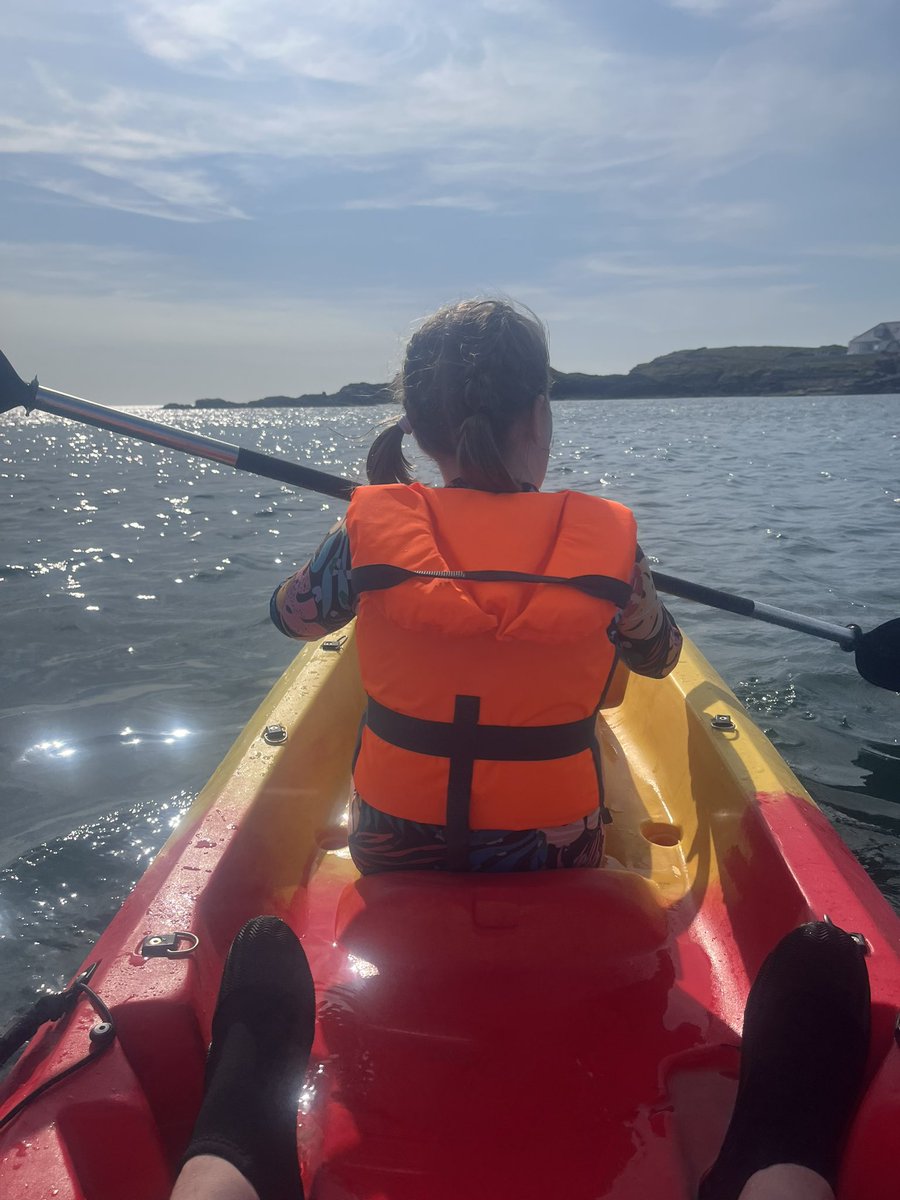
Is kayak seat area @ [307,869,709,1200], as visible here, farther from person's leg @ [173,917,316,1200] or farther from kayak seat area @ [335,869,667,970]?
person's leg @ [173,917,316,1200]

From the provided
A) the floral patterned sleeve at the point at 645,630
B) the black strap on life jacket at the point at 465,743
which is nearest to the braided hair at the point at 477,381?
the floral patterned sleeve at the point at 645,630

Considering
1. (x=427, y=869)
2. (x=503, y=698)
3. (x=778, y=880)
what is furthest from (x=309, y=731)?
(x=778, y=880)

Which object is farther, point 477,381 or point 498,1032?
point 477,381

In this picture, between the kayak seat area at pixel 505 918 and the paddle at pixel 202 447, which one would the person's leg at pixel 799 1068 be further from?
the paddle at pixel 202 447

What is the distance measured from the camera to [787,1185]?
1.30 m

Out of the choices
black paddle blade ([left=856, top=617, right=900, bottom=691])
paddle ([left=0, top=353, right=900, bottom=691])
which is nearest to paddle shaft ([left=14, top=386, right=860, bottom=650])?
paddle ([left=0, top=353, right=900, bottom=691])

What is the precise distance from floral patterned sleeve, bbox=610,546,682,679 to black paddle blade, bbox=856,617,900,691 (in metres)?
2.10

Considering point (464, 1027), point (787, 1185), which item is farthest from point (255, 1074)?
point (787, 1185)

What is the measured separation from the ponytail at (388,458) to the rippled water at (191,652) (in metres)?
0.13

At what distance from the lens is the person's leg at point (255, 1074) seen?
1309mm

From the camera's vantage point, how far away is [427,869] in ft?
6.42

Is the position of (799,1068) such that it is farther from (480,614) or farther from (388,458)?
(388,458)

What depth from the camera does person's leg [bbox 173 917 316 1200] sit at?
1.31m

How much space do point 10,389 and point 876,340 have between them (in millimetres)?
99555
